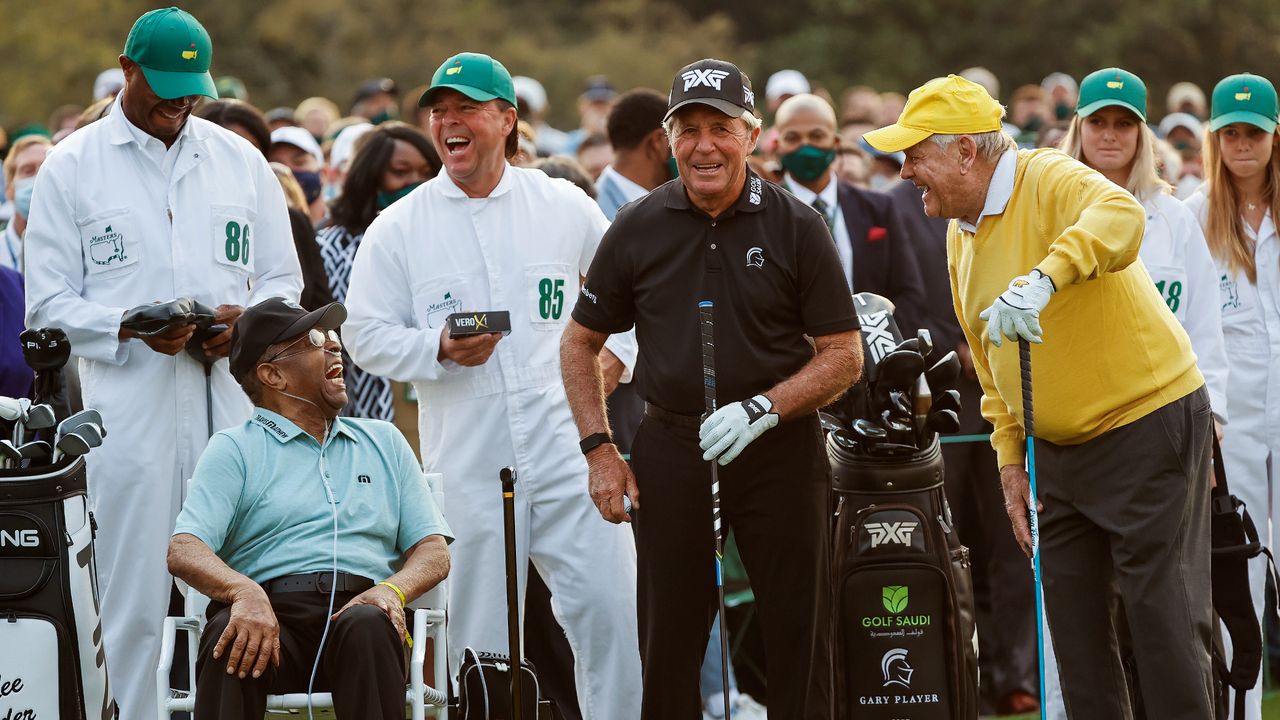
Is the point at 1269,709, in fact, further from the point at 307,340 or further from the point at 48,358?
the point at 48,358

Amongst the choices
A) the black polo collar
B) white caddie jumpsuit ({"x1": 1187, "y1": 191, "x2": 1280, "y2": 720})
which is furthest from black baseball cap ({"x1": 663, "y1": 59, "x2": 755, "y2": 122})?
white caddie jumpsuit ({"x1": 1187, "y1": 191, "x2": 1280, "y2": 720})

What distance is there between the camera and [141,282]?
6.12m

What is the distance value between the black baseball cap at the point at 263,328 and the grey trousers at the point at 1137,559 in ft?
7.71

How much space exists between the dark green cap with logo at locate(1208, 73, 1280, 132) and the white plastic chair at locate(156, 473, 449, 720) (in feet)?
12.4

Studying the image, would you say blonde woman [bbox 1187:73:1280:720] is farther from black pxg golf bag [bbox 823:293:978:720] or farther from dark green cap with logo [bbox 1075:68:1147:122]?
black pxg golf bag [bbox 823:293:978:720]

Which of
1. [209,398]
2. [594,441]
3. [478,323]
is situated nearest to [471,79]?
[478,323]

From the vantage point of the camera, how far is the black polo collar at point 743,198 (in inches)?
211

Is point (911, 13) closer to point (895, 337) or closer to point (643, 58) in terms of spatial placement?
point (643, 58)

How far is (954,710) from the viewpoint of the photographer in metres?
5.90

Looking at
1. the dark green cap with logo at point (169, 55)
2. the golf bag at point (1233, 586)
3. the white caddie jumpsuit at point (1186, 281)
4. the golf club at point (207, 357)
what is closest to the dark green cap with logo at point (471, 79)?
the dark green cap with logo at point (169, 55)

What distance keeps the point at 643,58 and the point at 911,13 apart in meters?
4.62

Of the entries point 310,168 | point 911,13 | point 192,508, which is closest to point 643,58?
point 911,13

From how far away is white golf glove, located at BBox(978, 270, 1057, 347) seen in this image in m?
4.67

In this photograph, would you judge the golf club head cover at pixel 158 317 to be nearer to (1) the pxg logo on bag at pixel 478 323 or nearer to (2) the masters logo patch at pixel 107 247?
(2) the masters logo patch at pixel 107 247
